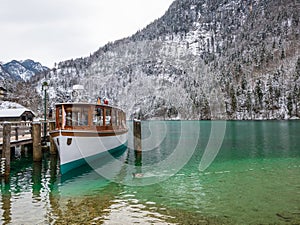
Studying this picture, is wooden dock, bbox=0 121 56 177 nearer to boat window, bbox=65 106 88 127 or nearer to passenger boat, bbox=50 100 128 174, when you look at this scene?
passenger boat, bbox=50 100 128 174

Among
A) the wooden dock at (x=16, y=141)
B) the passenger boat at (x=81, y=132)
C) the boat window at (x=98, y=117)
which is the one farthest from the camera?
the boat window at (x=98, y=117)

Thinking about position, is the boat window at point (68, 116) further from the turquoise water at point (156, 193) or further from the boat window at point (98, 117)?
the turquoise water at point (156, 193)

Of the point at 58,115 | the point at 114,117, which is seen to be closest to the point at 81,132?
the point at 58,115

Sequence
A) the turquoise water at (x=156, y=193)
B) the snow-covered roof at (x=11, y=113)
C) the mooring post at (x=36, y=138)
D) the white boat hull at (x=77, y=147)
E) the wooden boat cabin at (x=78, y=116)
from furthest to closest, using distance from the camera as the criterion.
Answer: the snow-covered roof at (x=11, y=113) < the mooring post at (x=36, y=138) < the wooden boat cabin at (x=78, y=116) < the white boat hull at (x=77, y=147) < the turquoise water at (x=156, y=193)

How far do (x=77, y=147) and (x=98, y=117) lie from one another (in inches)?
154

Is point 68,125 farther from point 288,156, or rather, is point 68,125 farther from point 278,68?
point 278,68

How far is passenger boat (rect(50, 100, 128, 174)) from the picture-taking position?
1836 cm

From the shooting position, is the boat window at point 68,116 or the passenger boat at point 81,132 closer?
the passenger boat at point 81,132

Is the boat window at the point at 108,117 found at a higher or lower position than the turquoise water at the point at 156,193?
higher

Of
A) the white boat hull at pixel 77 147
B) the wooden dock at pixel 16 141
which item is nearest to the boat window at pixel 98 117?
the white boat hull at pixel 77 147

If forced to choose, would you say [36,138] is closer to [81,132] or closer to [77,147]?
[77,147]

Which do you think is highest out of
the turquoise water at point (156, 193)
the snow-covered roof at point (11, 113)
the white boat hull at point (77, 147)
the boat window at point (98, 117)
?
the snow-covered roof at point (11, 113)

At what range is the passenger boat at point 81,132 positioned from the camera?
1836cm

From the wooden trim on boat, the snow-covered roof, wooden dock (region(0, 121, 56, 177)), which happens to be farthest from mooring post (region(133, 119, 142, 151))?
the snow-covered roof
